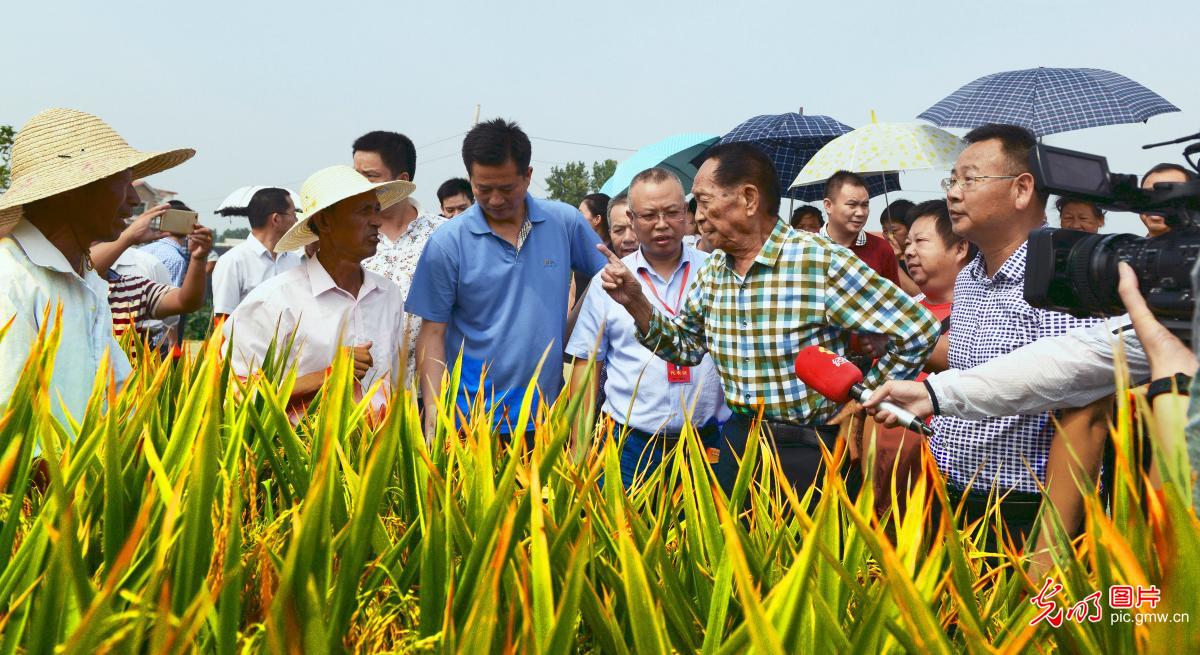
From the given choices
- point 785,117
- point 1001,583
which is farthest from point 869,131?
point 1001,583

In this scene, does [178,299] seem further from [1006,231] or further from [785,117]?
[785,117]

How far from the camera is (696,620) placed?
4.81 feet

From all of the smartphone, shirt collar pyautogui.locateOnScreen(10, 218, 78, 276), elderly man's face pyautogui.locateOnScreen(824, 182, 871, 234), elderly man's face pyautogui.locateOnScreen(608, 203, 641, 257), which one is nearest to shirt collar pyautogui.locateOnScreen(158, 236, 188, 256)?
the smartphone

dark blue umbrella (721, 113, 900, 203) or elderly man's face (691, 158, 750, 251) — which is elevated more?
dark blue umbrella (721, 113, 900, 203)

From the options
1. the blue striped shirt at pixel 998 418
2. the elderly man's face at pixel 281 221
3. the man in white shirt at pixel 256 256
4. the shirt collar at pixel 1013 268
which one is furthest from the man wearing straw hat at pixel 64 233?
the elderly man's face at pixel 281 221

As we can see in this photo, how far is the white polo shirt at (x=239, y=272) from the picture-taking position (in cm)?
583

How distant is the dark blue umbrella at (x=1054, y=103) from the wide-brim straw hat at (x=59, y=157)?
15.9 ft

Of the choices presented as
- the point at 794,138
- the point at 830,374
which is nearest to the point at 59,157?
the point at 830,374

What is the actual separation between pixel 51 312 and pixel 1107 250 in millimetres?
2446

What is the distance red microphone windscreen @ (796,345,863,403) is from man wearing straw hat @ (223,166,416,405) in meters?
1.50

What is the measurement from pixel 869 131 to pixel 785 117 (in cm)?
239

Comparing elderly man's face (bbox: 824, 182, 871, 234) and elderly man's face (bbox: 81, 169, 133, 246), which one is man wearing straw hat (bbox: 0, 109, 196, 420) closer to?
elderly man's face (bbox: 81, 169, 133, 246)

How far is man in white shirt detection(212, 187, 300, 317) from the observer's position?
585 cm

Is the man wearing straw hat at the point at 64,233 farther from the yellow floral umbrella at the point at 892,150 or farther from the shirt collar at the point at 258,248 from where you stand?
the yellow floral umbrella at the point at 892,150
